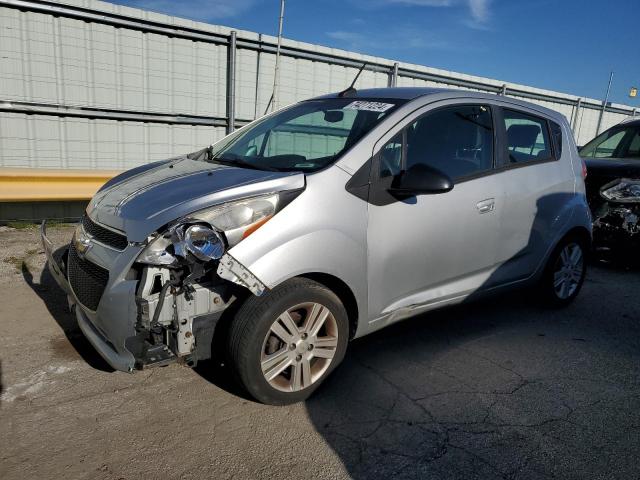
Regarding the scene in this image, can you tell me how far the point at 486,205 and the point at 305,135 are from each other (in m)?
1.46

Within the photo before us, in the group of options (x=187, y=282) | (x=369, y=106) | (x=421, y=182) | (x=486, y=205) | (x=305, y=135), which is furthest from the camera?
(x=305, y=135)

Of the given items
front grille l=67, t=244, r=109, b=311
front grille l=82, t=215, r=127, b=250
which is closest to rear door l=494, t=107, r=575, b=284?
front grille l=82, t=215, r=127, b=250

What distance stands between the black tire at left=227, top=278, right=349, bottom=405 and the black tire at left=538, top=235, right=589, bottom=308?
240 cm

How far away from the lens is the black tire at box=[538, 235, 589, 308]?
4297mm

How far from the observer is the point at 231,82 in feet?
26.4

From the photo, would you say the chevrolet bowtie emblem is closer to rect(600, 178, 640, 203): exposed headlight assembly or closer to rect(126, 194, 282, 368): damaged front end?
rect(126, 194, 282, 368): damaged front end

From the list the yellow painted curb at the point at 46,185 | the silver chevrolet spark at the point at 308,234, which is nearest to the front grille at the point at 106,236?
the silver chevrolet spark at the point at 308,234

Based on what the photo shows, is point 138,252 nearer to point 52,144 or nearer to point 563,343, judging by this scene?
point 563,343

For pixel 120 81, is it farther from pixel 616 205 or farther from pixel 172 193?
pixel 616 205

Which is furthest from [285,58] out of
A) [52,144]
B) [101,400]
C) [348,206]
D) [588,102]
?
[588,102]

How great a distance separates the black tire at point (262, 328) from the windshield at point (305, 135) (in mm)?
717

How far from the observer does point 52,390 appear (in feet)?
9.40

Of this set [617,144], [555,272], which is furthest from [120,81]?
[617,144]

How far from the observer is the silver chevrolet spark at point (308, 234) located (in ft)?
8.05
